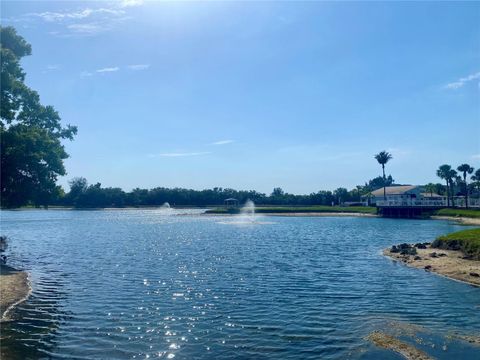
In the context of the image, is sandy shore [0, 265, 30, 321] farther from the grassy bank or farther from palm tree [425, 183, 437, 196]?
palm tree [425, 183, 437, 196]

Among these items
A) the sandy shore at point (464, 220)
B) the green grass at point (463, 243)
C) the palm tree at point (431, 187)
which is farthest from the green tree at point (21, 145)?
the palm tree at point (431, 187)

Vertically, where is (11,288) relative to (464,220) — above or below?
below

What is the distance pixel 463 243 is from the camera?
37750 mm

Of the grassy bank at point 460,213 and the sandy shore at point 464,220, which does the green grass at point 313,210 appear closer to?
the grassy bank at point 460,213

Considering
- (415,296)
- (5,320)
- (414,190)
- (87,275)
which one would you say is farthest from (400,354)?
(414,190)

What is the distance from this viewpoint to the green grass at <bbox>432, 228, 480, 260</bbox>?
34375mm

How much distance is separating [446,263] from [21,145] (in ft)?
103

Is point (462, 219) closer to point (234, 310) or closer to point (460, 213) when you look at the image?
point (460, 213)

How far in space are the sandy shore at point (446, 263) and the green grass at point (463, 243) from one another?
0.79 meters

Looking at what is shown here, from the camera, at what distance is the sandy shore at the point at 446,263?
89.8ft

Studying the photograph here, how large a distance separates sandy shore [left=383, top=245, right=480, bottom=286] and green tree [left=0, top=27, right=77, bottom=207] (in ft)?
91.8

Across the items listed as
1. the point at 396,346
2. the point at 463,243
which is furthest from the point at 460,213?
the point at 396,346

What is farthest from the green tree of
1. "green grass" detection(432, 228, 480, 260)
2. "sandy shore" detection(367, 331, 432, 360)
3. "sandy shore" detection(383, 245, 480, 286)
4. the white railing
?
the white railing

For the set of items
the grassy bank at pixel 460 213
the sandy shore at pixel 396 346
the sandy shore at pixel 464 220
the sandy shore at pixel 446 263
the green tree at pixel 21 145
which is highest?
the green tree at pixel 21 145
